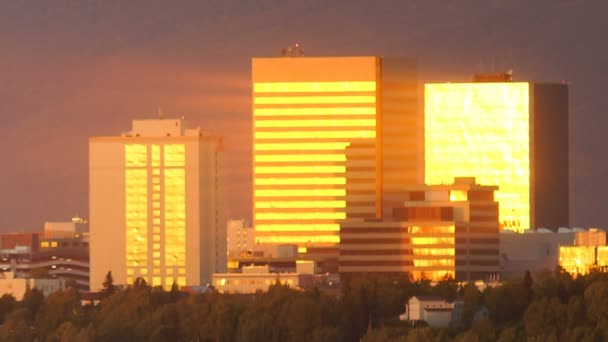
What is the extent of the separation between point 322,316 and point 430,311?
680 cm

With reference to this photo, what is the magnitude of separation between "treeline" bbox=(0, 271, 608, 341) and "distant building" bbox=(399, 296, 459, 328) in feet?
Result: 2.42

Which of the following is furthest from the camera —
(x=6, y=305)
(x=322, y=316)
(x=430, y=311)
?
(x=6, y=305)

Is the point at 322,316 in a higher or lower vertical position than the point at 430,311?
lower

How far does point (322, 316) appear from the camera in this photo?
17375 centimetres

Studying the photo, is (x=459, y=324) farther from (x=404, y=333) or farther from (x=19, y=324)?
(x=19, y=324)

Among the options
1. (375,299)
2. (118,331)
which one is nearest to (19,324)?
(118,331)

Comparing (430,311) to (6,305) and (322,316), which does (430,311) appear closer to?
(322,316)

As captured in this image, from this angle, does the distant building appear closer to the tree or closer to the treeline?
the treeline

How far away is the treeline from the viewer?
547 ft

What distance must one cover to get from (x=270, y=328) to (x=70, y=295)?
19.7 m

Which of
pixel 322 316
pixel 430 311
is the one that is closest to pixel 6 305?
pixel 322 316

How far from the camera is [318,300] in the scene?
178m

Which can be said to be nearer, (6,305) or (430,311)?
(430,311)

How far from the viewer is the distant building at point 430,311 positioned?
576 feet
